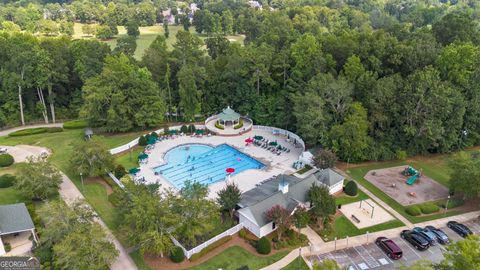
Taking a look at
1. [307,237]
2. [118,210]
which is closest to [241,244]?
[307,237]

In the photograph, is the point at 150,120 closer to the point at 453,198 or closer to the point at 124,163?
the point at 124,163

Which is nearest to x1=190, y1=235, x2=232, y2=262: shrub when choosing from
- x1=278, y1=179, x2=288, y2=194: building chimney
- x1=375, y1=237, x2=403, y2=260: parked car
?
x1=278, y1=179, x2=288, y2=194: building chimney

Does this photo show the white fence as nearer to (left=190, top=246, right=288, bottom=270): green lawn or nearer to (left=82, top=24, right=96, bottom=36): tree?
(left=190, top=246, right=288, bottom=270): green lawn

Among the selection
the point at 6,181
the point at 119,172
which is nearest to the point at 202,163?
the point at 119,172

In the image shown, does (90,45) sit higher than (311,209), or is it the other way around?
(90,45)

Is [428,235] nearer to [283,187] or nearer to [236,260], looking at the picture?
[283,187]

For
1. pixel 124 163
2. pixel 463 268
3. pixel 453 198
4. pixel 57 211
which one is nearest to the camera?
pixel 463 268
